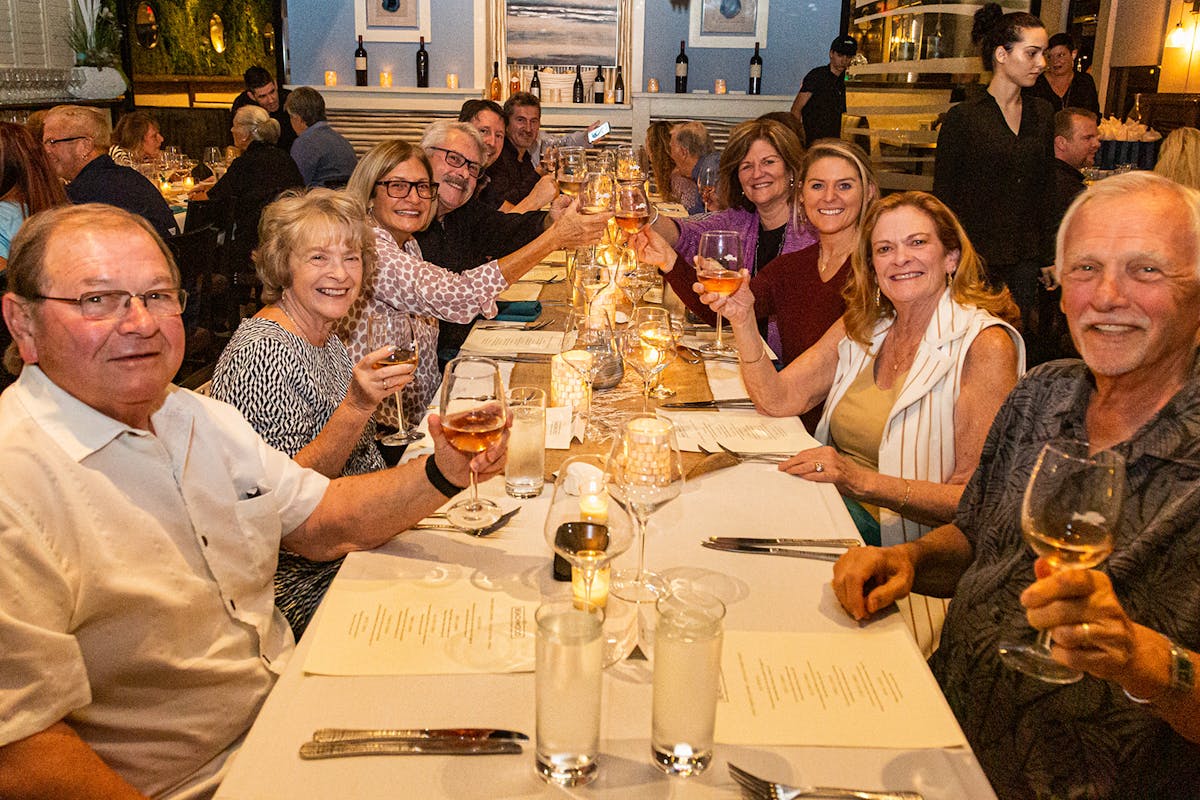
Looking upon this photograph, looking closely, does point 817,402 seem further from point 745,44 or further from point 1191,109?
point 745,44

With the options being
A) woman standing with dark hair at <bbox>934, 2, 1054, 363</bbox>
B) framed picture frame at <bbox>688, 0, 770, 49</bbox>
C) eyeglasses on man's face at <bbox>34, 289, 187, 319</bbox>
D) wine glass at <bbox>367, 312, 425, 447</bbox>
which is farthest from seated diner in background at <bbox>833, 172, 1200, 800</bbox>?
framed picture frame at <bbox>688, 0, 770, 49</bbox>

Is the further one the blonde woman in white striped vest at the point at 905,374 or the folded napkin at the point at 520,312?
the folded napkin at the point at 520,312

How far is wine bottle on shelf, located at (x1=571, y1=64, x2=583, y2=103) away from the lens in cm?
963

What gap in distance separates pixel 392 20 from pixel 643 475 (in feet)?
29.4

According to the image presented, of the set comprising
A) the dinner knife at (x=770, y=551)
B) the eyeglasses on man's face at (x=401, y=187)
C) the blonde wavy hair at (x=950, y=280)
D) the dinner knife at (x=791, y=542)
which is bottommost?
the dinner knife at (x=770, y=551)

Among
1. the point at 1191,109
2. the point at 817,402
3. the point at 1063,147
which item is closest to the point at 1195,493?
the point at 817,402

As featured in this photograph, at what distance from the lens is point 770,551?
1.51m

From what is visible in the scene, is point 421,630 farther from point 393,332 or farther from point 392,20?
point 392,20

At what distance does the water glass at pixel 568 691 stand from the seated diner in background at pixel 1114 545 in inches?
19.4

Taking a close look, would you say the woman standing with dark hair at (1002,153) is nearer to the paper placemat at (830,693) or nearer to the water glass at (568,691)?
the paper placemat at (830,693)

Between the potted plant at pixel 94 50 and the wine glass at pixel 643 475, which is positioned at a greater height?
the potted plant at pixel 94 50

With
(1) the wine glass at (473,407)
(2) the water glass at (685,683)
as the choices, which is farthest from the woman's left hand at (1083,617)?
(1) the wine glass at (473,407)

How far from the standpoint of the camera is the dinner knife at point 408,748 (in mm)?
1009

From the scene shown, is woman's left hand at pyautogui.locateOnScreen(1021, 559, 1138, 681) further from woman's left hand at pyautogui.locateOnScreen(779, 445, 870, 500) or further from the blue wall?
the blue wall
